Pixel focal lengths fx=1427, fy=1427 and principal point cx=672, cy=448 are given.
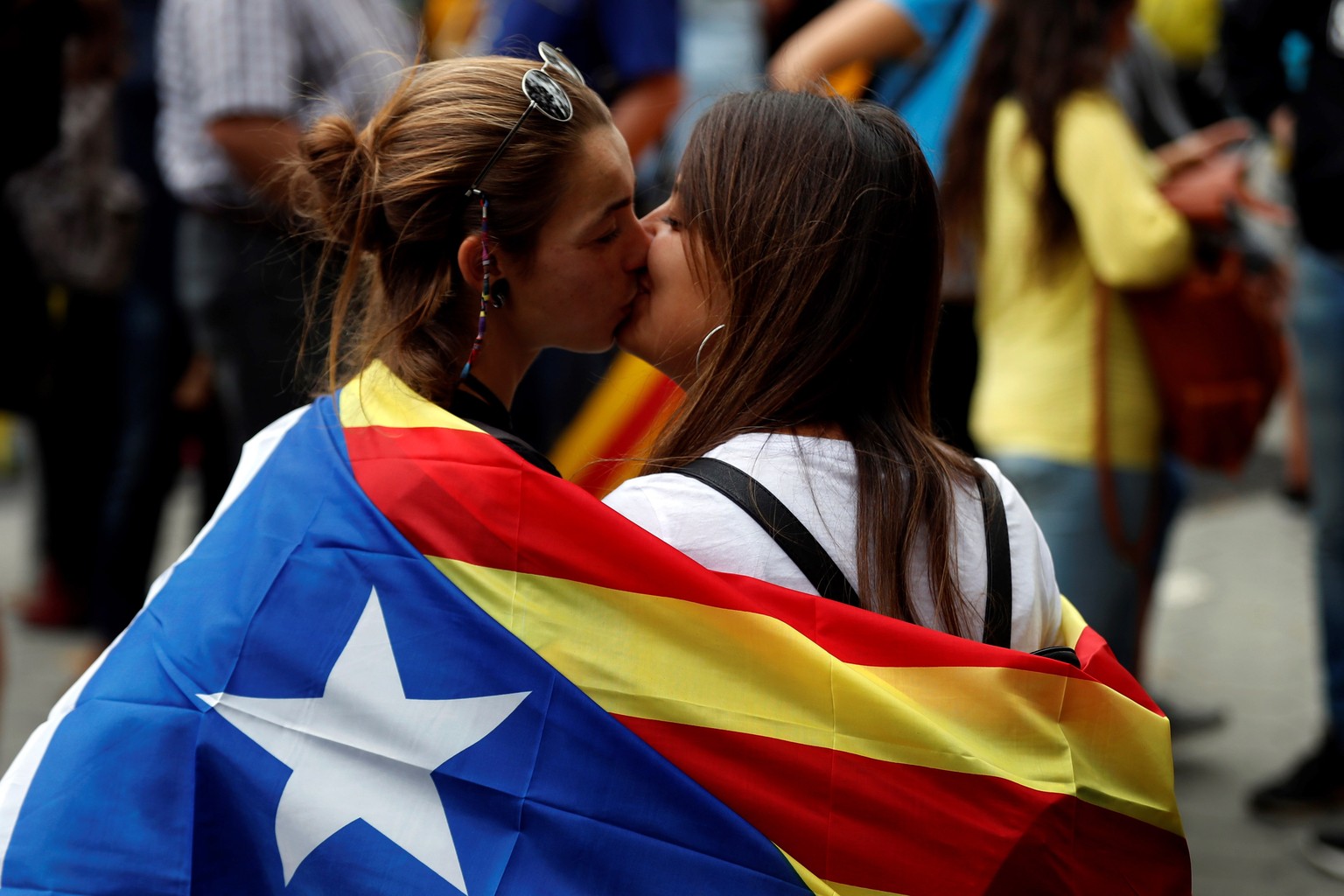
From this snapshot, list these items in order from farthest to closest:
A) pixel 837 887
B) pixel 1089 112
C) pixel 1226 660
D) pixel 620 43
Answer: pixel 1226 660 → pixel 620 43 → pixel 1089 112 → pixel 837 887

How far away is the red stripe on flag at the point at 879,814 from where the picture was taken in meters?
1.49

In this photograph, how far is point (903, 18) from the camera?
348cm

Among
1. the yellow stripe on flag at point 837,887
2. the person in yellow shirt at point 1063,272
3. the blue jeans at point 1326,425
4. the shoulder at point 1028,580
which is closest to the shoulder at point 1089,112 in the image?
the person in yellow shirt at point 1063,272

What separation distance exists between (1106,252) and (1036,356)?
29cm

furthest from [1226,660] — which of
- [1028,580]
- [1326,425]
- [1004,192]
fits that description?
[1028,580]

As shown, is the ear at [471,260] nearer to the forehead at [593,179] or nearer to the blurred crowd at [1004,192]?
the forehead at [593,179]

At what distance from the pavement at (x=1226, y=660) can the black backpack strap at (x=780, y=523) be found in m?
2.09

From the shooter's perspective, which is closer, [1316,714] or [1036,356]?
[1036,356]

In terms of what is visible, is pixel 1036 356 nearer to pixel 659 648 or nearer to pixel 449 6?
pixel 659 648

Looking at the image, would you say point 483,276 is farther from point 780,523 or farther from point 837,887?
point 837,887

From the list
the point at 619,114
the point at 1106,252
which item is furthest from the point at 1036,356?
the point at 619,114

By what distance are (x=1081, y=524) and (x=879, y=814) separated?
1872 millimetres

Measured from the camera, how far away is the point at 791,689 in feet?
4.99

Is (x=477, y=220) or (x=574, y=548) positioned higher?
(x=477, y=220)
